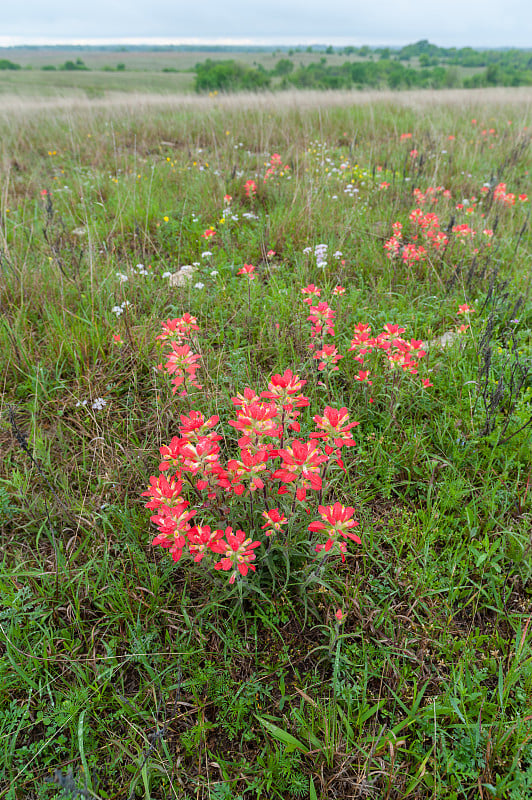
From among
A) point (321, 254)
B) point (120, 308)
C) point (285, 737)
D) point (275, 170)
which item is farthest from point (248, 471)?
point (275, 170)

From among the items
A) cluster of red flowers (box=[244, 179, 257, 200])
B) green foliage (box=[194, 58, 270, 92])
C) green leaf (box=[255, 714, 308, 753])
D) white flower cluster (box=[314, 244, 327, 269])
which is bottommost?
green leaf (box=[255, 714, 308, 753])

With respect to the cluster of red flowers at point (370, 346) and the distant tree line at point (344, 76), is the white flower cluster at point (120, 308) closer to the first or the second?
the cluster of red flowers at point (370, 346)

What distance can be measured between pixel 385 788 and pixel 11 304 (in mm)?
3262

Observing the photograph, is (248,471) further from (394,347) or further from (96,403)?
(96,403)

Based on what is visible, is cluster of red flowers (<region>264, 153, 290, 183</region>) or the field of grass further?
cluster of red flowers (<region>264, 153, 290, 183</region>)

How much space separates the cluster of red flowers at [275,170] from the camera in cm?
476

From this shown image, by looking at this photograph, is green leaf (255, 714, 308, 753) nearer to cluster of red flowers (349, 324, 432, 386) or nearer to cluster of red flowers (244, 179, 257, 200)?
cluster of red flowers (349, 324, 432, 386)

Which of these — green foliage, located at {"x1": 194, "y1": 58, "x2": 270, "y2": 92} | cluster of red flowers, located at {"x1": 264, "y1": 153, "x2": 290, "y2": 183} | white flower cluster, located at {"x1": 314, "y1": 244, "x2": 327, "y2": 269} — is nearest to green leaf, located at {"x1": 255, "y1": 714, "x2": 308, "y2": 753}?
white flower cluster, located at {"x1": 314, "y1": 244, "x2": 327, "y2": 269}

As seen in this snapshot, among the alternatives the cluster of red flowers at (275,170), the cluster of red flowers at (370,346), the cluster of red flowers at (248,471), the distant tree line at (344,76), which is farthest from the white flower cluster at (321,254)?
the distant tree line at (344,76)

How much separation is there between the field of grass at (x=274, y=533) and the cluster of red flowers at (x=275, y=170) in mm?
1145

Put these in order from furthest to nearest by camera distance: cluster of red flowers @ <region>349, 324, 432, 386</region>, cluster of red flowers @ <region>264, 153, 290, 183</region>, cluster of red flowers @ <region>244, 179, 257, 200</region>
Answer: cluster of red flowers @ <region>264, 153, 290, 183</region> → cluster of red flowers @ <region>244, 179, 257, 200</region> → cluster of red flowers @ <region>349, 324, 432, 386</region>

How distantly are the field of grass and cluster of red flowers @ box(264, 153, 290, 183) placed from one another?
1.14 m

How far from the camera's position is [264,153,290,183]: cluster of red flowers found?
187 inches

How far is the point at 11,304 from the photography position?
2896mm
